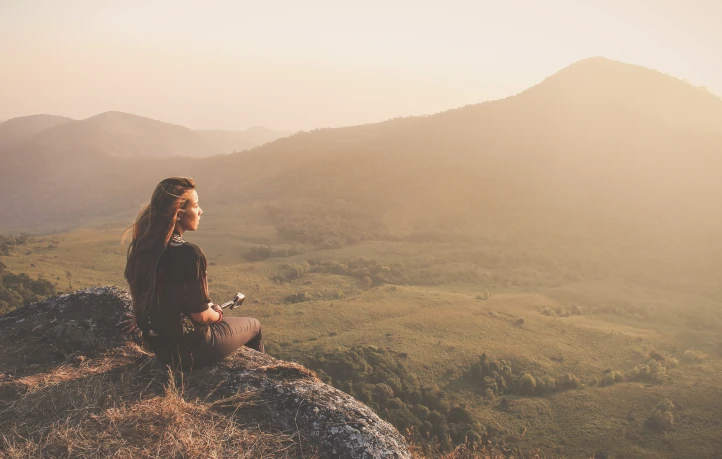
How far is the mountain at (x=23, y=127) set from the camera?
559 ft

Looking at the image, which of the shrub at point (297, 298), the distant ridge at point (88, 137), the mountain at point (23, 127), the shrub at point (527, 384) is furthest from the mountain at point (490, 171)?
the mountain at point (23, 127)

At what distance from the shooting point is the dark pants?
5102mm

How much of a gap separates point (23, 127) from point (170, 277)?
234 metres

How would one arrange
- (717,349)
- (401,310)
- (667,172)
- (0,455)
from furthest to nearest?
(667,172), (401,310), (717,349), (0,455)

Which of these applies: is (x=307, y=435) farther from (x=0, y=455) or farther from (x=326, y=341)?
(x=326, y=341)

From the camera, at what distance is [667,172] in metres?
88.9

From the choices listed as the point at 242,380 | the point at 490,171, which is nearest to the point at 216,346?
the point at 242,380

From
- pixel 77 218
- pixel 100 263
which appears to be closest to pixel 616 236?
pixel 100 263

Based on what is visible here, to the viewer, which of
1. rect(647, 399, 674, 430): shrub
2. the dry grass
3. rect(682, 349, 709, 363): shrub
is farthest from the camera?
rect(682, 349, 709, 363): shrub

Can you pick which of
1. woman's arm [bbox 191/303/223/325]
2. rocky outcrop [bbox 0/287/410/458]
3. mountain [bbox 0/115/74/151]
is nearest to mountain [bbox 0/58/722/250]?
mountain [bbox 0/115/74/151]

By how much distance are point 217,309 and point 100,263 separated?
172ft

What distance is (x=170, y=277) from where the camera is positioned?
4.52m

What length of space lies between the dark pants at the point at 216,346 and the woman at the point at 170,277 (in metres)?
0.02

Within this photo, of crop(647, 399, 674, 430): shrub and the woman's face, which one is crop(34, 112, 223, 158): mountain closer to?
crop(647, 399, 674, 430): shrub
